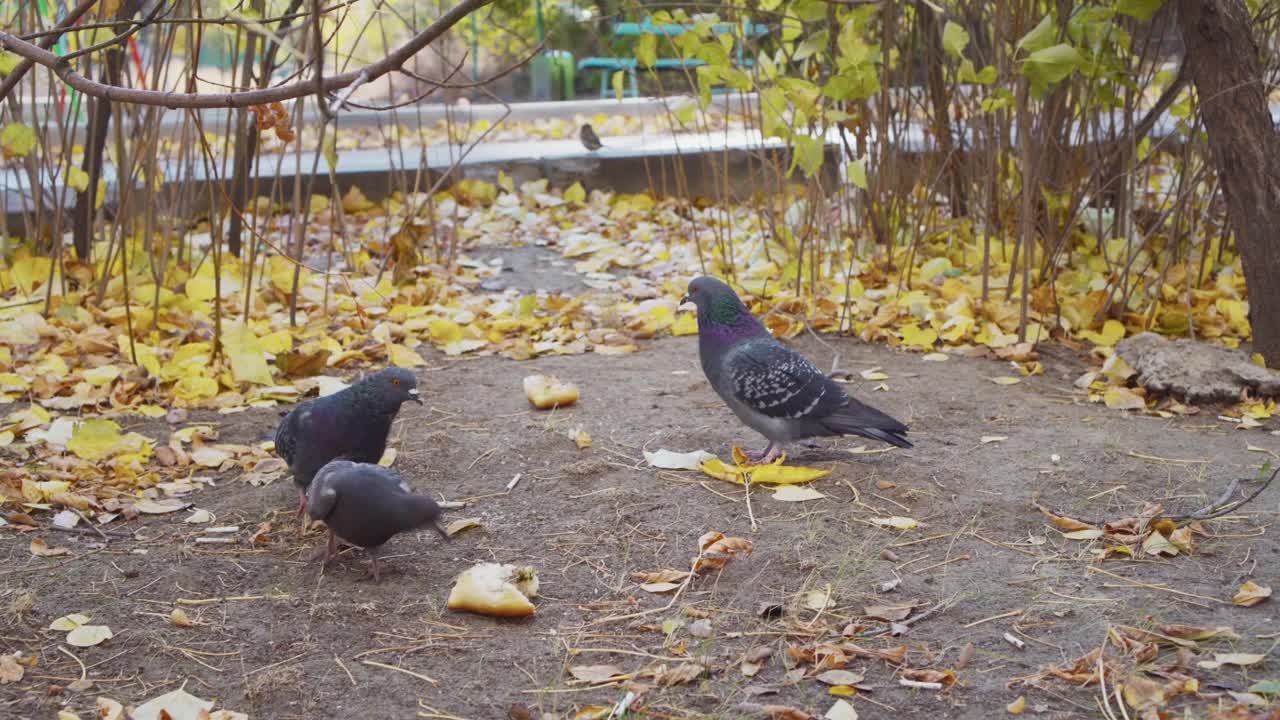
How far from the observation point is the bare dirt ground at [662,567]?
1.96m

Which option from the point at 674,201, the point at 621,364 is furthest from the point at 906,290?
the point at 674,201

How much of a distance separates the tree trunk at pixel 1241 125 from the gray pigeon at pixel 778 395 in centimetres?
138

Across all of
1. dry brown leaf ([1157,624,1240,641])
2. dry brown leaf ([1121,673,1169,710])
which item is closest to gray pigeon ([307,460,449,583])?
dry brown leaf ([1121,673,1169,710])

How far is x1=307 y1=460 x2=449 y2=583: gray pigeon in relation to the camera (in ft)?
7.53

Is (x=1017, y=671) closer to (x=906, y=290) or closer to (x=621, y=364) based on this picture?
(x=621, y=364)

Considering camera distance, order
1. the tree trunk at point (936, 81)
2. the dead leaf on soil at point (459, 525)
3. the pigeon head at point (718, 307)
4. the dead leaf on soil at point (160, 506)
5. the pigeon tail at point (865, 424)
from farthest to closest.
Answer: the tree trunk at point (936, 81), the pigeon head at point (718, 307), the pigeon tail at point (865, 424), the dead leaf on soil at point (160, 506), the dead leaf on soil at point (459, 525)

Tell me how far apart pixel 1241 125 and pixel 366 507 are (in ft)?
9.01

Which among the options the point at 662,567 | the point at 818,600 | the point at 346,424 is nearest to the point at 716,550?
the point at 662,567

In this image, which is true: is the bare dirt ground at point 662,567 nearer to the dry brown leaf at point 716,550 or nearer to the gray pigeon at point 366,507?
the dry brown leaf at point 716,550

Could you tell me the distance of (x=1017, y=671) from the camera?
6.46ft

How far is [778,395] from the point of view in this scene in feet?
9.46

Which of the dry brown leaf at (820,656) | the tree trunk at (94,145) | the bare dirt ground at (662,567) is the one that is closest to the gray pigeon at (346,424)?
the bare dirt ground at (662,567)

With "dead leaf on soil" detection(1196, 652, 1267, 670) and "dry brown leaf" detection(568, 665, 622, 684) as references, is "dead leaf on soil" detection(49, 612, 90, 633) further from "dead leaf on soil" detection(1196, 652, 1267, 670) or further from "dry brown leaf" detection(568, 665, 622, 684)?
"dead leaf on soil" detection(1196, 652, 1267, 670)

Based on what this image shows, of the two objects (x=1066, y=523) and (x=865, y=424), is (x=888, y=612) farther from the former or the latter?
(x=865, y=424)
